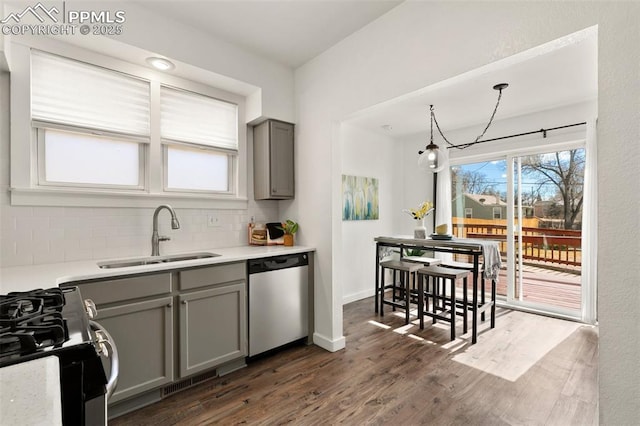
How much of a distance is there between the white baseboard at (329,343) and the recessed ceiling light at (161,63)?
2768 millimetres

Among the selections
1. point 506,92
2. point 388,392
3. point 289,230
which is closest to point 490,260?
point 506,92

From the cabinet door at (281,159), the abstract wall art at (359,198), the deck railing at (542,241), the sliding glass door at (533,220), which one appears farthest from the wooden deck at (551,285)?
the cabinet door at (281,159)

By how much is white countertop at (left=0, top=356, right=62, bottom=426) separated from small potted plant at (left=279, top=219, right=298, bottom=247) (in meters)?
2.49

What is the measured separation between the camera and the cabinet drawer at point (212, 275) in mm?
2145

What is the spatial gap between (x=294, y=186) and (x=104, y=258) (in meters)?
1.80

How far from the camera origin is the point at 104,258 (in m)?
2.36

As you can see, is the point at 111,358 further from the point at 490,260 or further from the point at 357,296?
the point at 357,296

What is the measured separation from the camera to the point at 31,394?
0.51m

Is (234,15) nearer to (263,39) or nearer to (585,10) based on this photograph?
(263,39)

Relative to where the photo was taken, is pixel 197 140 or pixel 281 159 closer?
pixel 197 140

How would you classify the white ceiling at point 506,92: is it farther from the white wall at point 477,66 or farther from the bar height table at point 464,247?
the bar height table at point 464,247

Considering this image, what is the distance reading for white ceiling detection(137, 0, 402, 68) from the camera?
223cm

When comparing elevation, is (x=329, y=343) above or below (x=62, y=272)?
below

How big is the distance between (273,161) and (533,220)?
3633 millimetres
